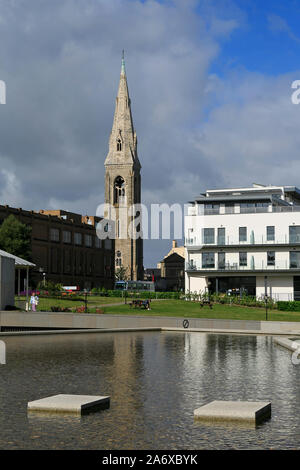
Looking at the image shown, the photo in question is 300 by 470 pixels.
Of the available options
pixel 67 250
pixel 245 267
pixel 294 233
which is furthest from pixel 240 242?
pixel 67 250

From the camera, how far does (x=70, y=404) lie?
1134 cm

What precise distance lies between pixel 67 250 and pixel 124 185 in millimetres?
65204

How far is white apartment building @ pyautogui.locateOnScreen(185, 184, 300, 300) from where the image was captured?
71812mm

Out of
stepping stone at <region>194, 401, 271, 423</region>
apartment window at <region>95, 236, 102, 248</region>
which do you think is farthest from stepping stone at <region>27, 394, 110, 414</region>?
apartment window at <region>95, 236, 102, 248</region>

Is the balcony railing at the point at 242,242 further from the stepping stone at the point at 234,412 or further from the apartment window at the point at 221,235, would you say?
the stepping stone at the point at 234,412

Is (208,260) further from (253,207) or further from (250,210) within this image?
(253,207)

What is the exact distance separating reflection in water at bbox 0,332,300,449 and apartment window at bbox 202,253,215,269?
1850 inches

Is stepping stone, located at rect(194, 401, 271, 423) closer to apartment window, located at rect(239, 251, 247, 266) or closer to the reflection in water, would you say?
the reflection in water

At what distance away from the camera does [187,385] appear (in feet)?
49.8

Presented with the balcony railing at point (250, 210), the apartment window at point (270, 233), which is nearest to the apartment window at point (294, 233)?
the apartment window at point (270, 233)

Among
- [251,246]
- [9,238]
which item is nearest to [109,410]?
[251,246]

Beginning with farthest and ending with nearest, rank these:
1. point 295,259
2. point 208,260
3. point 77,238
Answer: point 77,238
point 208,260
point 295,259

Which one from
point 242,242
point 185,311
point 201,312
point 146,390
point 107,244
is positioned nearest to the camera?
point 146,390

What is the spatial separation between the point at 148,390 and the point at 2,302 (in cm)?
2775
